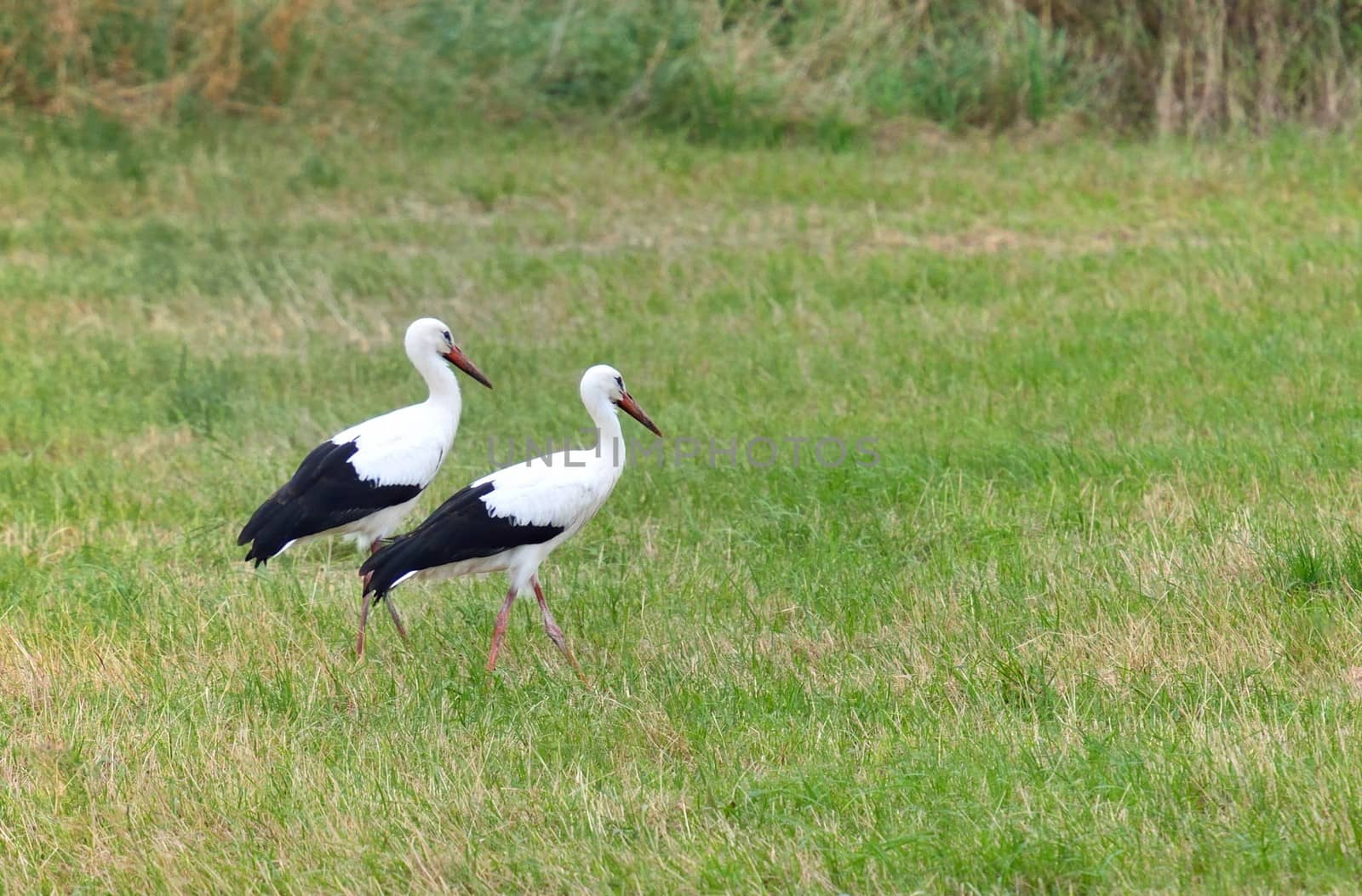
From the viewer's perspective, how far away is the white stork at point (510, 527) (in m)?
5.29

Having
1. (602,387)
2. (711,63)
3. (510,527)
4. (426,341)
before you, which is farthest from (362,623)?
(711,63)

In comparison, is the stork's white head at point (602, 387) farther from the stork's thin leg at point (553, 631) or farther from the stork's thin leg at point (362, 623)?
the stork's thin leg at point (362, 623)

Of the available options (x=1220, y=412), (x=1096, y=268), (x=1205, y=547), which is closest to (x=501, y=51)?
(x=1096, y=268)

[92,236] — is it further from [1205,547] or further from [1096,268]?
[1205,547]

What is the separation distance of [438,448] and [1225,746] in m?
3.00

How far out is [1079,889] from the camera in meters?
3.60

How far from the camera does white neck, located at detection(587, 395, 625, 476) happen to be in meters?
5.69

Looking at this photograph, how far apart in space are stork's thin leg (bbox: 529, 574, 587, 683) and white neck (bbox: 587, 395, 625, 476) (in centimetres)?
47

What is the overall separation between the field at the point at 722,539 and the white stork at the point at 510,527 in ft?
0.80

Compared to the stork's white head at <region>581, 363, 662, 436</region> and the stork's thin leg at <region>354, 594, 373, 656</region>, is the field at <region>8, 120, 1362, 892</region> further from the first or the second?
the stork's white head at <region>581, 363, 662, 436</region>

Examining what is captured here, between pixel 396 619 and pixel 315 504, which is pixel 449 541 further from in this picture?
pixel 315 504

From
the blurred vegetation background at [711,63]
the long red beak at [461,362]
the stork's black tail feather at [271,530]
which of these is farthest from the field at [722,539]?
the blurred vegetation background at [711,63]

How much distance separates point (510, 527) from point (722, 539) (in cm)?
123

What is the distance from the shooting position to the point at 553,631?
533cm
